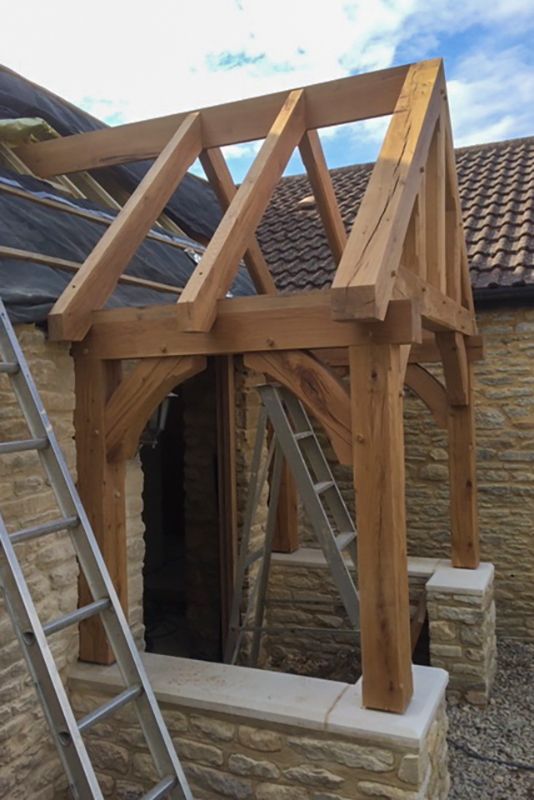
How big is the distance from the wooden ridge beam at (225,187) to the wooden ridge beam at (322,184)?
525mm

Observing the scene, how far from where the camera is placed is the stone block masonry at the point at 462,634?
501cm

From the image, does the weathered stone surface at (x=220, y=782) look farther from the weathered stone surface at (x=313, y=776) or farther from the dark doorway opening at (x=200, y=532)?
the dark doorway opening at (x=200, y=532)

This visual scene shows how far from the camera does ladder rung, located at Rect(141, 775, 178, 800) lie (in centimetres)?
235

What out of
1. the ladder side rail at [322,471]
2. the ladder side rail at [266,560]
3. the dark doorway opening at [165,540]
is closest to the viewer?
the ladder side rail at [322,471]

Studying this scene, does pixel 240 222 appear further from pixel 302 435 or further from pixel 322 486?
pixel 322 486

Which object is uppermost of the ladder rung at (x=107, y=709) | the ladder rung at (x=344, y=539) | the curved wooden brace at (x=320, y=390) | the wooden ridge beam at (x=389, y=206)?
the wooden ridge beam at (x=389, y=206)

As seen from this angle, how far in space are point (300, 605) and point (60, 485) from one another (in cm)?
400

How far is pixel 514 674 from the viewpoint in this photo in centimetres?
A: 554

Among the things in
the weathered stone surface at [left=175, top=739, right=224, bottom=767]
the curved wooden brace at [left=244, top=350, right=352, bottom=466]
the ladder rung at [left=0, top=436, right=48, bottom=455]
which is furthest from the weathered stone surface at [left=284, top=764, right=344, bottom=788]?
the ladder rung at [left=0, top=436, right=48, bottom=455]

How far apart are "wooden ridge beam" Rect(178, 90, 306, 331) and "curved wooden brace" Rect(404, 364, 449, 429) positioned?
239 centimetres

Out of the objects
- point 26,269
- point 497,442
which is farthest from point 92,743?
point 497,442

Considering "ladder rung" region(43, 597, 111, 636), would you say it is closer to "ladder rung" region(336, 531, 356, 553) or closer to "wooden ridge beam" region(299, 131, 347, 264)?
"ladder rung" region(336, 531, 356, 553)

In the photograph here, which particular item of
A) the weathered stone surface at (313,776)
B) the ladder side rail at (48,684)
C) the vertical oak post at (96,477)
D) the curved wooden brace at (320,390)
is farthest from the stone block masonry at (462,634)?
the ladder side rail at (48,684)

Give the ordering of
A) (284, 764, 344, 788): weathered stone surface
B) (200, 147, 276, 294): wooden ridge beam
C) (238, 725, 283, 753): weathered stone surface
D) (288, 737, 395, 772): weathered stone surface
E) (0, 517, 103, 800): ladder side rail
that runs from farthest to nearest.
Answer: (200, 147, 276, 294): wooden ridge beam < (238, 725, 283, 753): weathered stone surface < (284, 764, 344, 788): weathered stone surface < (288, 737, 395, 772): weathered stone surface < (0, 517, 103, 800): ladder side rail
